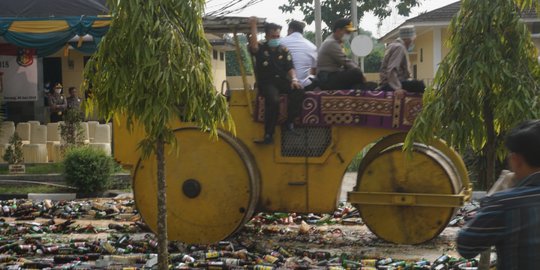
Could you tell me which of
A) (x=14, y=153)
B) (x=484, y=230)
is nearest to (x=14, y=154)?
(x=14, y=153)

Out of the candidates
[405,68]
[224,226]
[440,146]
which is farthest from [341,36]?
[224,226]

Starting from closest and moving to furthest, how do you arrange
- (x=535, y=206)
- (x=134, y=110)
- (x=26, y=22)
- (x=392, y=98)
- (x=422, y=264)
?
(x=535, y=206) < (x=134, y=110) < (x=422, y=264) < (x=392, y=98) < (x=26, y=22)

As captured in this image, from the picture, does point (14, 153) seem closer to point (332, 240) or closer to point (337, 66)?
point (332, 240)

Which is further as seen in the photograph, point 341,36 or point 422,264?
point 341,36

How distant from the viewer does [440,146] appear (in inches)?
409

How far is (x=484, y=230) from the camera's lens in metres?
3.73

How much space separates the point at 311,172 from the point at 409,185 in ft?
3.86

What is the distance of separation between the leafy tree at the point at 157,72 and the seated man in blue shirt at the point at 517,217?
12.7ft

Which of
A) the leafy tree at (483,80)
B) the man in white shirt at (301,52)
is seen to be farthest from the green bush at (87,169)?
the leafy tree at (483,80)

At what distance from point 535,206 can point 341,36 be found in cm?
729

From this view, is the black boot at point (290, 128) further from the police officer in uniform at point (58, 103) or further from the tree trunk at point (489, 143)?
the police officer in uniform at point (58, 103)

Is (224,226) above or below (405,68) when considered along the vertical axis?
below

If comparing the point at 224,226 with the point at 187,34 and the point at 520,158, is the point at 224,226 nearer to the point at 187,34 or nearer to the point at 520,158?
the point at 187,34

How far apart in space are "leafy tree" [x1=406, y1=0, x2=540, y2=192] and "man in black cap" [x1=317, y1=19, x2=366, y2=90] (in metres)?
3.49
